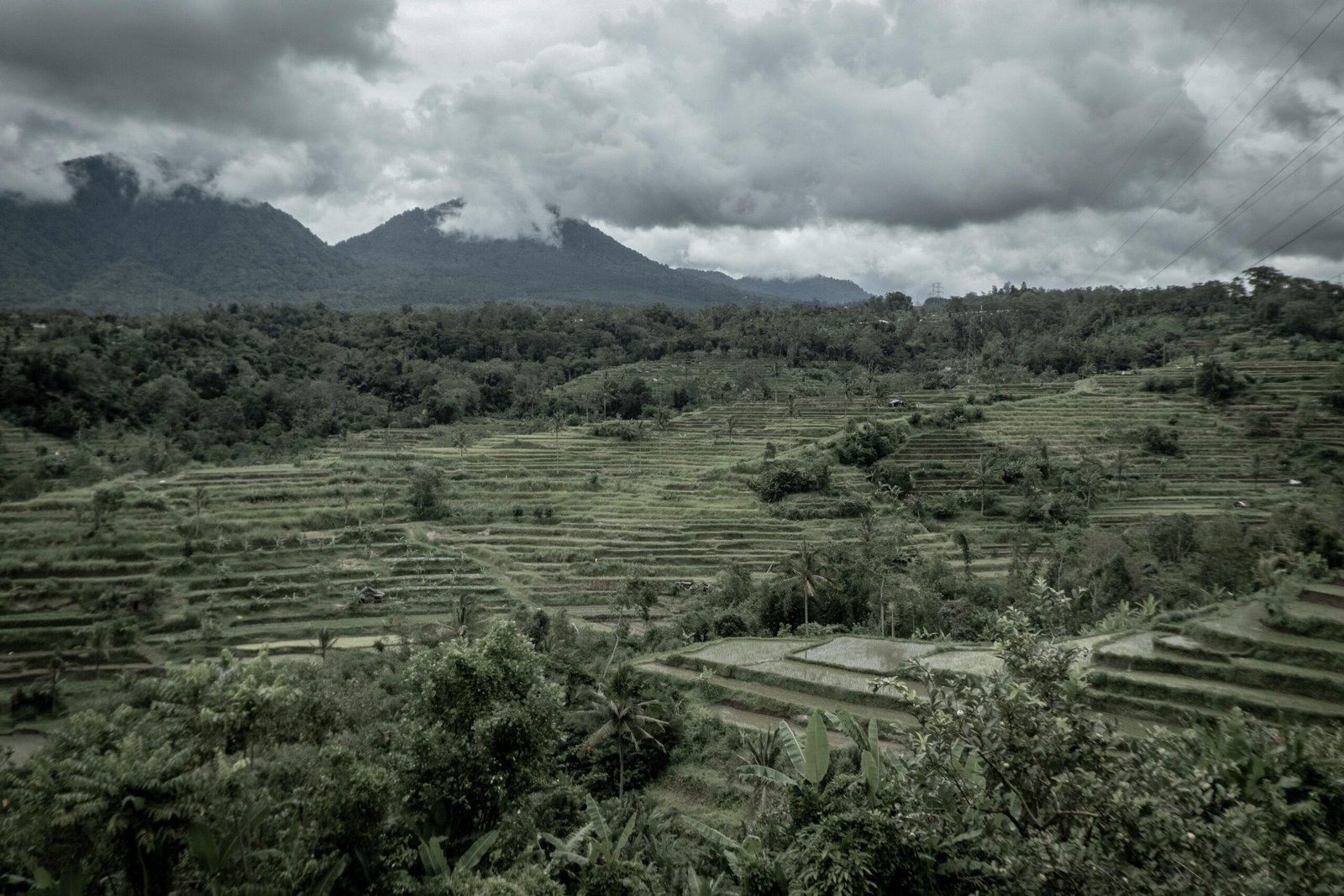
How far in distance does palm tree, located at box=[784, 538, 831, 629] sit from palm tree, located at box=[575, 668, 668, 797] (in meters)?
9.12

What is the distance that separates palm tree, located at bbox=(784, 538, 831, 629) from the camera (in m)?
26.1

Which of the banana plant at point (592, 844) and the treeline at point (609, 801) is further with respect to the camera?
the banana plant at point (592, 844)

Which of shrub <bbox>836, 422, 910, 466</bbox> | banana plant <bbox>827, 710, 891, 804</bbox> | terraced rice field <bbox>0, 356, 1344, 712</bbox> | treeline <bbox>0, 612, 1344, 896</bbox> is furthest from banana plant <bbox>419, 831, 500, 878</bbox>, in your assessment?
shrub <bbox>836, 422, 910, 466</bbox>

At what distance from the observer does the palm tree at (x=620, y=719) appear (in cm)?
1694

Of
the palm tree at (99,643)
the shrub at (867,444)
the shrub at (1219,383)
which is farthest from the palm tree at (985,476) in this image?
the palm tree at (99,643)

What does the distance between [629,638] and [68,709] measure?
1997 centimetres

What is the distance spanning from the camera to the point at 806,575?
25.9 meters

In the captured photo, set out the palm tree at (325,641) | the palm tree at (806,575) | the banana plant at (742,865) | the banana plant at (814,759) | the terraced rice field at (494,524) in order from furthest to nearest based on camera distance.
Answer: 1. the terraced rice field at (494,524)
2. the palm tree at (325,641)
3. the palm tree at (806,575)
4. the banana plant at (814,759)
5. the banana plant at (742,865)

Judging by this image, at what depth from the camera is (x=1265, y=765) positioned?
8734 millimetres

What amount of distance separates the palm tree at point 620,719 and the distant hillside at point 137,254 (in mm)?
149150

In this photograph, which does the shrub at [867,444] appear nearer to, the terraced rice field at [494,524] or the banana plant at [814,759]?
the terraced rice field at [494,524]

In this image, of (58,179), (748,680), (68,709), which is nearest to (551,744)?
(748,680)

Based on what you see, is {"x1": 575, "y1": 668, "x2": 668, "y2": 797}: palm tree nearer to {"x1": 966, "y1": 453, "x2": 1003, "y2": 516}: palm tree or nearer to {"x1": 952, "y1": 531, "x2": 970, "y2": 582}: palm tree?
{"x1": 952, "y1": 531, "x2": 970, "y2": 582}: palm tree

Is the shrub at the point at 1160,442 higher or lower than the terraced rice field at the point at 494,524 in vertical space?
higher
